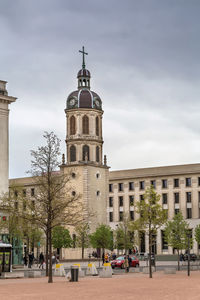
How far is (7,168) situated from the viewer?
57.1 metres

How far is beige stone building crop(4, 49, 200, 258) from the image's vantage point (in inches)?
3812

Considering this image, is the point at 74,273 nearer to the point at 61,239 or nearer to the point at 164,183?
the point at 61,239

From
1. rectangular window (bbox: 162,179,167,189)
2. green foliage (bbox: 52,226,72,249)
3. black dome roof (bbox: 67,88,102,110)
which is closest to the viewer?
green foliage (bbox: 52,226,72,249)

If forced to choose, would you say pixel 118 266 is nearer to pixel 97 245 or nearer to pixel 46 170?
pixel 46 170

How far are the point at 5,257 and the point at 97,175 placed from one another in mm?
56428

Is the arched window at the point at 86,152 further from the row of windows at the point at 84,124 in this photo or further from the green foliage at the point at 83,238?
the green foliage at the point at 83,238

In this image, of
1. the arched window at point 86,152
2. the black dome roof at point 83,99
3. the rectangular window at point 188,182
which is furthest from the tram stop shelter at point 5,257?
the rectangular window at point 188,182

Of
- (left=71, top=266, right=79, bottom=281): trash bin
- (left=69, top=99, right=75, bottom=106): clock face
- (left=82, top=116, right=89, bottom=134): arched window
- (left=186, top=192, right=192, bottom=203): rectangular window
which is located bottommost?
(left=71, top=266, right=79, bottom=281): trash bin

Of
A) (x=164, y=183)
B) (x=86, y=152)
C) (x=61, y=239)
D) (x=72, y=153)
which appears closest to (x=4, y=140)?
(x=61, y=239)

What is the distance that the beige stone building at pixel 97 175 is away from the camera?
96.8m

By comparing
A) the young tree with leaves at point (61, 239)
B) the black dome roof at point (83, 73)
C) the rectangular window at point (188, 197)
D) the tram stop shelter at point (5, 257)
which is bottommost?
the tram stop shelter at point (5, 257)

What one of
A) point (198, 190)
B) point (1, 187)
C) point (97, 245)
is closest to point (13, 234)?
point (1, 187)

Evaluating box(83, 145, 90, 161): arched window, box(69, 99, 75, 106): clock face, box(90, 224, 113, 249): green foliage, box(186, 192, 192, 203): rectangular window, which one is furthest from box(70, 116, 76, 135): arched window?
box(186, 192, 192, 203): rectangular window

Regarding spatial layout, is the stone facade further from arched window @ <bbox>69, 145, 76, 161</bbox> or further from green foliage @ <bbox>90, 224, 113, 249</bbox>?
green foliage @ <bbox>90, 224, 113, 249</bbox>
